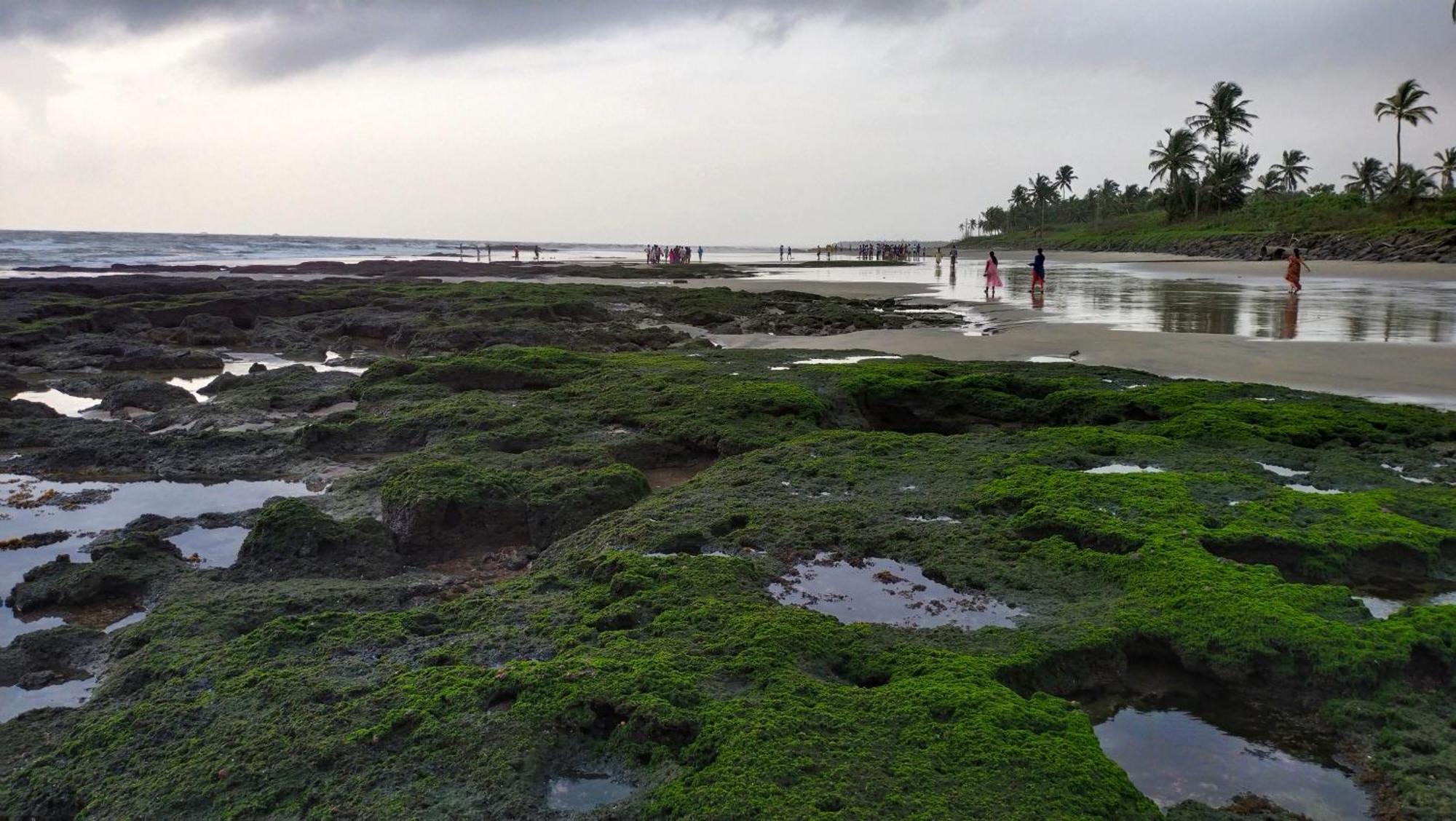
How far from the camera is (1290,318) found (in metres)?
17.9

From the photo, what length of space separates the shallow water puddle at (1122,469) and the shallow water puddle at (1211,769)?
3.15 meters

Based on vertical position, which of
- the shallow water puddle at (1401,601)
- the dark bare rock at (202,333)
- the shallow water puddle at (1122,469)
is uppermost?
the dark bare rock at (202,333)

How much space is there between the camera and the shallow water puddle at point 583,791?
302cm

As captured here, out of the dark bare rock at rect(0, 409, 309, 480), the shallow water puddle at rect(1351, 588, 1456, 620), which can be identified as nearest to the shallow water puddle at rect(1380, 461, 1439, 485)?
the shallow water puddle at rect(1351, 588, 1456, 620)

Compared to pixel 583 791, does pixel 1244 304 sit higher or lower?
higher

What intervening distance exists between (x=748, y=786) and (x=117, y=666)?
304 centimetres

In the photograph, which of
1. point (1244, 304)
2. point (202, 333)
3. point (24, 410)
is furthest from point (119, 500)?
point (1244, 304)

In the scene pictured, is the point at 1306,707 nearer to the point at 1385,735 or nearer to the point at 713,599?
the point at 1385,735

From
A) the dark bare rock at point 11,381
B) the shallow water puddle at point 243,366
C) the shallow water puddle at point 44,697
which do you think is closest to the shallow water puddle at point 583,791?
the shallow water puddle at point 44,697

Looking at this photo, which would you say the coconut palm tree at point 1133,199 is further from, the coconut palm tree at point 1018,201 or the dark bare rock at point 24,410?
the dark bare rock at point 24,410

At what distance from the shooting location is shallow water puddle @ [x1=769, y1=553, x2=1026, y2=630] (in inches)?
173

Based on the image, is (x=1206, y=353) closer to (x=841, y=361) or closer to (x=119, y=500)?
(x=841, y=361)

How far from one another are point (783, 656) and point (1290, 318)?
18042 millimetres

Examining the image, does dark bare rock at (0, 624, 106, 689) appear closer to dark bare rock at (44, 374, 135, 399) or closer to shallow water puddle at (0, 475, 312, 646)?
shallow water puddle at (0, 475, 312, 646)
